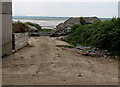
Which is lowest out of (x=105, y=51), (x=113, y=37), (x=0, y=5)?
(x=105, y=51)

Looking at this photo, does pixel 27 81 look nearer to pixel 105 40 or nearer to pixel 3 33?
pixel 3 33

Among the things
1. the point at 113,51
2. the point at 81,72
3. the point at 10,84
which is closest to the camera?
the point at 10,84

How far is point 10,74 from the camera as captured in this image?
21.9ft

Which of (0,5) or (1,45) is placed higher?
(0,5)

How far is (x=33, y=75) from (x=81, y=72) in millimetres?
1832

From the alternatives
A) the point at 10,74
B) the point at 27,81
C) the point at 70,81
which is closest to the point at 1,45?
the point at 10,74

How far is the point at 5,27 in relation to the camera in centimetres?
1016

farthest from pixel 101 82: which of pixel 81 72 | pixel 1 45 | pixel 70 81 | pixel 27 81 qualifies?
pixel 1 45

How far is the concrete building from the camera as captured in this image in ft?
31.9

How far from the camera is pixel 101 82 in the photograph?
5852 millimetres

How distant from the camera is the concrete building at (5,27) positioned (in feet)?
31.9

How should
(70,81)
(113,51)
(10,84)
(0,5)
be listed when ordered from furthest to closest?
(113,51)
(0,5)
(70,81)
(10,84)

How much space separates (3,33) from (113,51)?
6508mm

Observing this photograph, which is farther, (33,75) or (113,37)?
(113,37)
